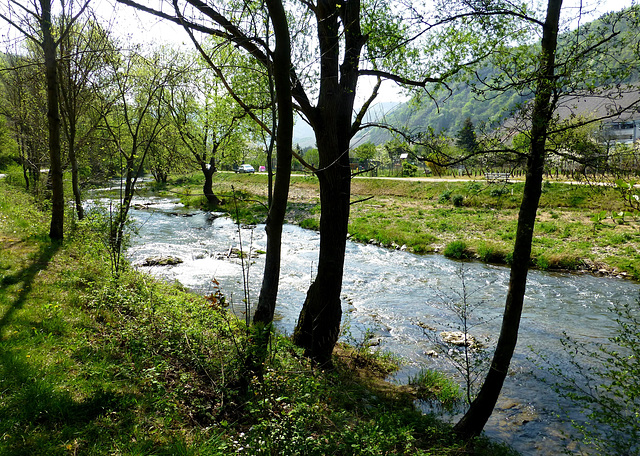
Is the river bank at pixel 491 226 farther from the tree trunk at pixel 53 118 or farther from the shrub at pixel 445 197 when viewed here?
the tree trunk at pixel 53 118

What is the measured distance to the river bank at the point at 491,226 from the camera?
13.8m

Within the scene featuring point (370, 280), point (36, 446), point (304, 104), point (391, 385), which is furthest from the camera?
point (370, 280)

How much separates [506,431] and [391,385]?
6.32ft

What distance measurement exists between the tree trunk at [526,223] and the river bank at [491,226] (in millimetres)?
371

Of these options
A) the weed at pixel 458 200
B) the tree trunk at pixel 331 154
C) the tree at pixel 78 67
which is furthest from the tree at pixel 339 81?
the weed at pixel 458 200

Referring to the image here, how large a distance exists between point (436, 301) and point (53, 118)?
38.8ft

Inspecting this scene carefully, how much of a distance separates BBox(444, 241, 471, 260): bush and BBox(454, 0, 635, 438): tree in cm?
1155

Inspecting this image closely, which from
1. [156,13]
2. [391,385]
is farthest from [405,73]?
[391,385]

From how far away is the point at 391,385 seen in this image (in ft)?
22.1

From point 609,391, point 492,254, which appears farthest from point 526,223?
point 492,254

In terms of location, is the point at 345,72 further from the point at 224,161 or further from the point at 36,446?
the point at 224,161

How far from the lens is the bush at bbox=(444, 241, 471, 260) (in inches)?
625

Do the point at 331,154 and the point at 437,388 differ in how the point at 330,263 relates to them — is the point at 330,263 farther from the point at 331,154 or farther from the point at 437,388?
the point at 437,388

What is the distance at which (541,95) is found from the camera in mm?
4129
